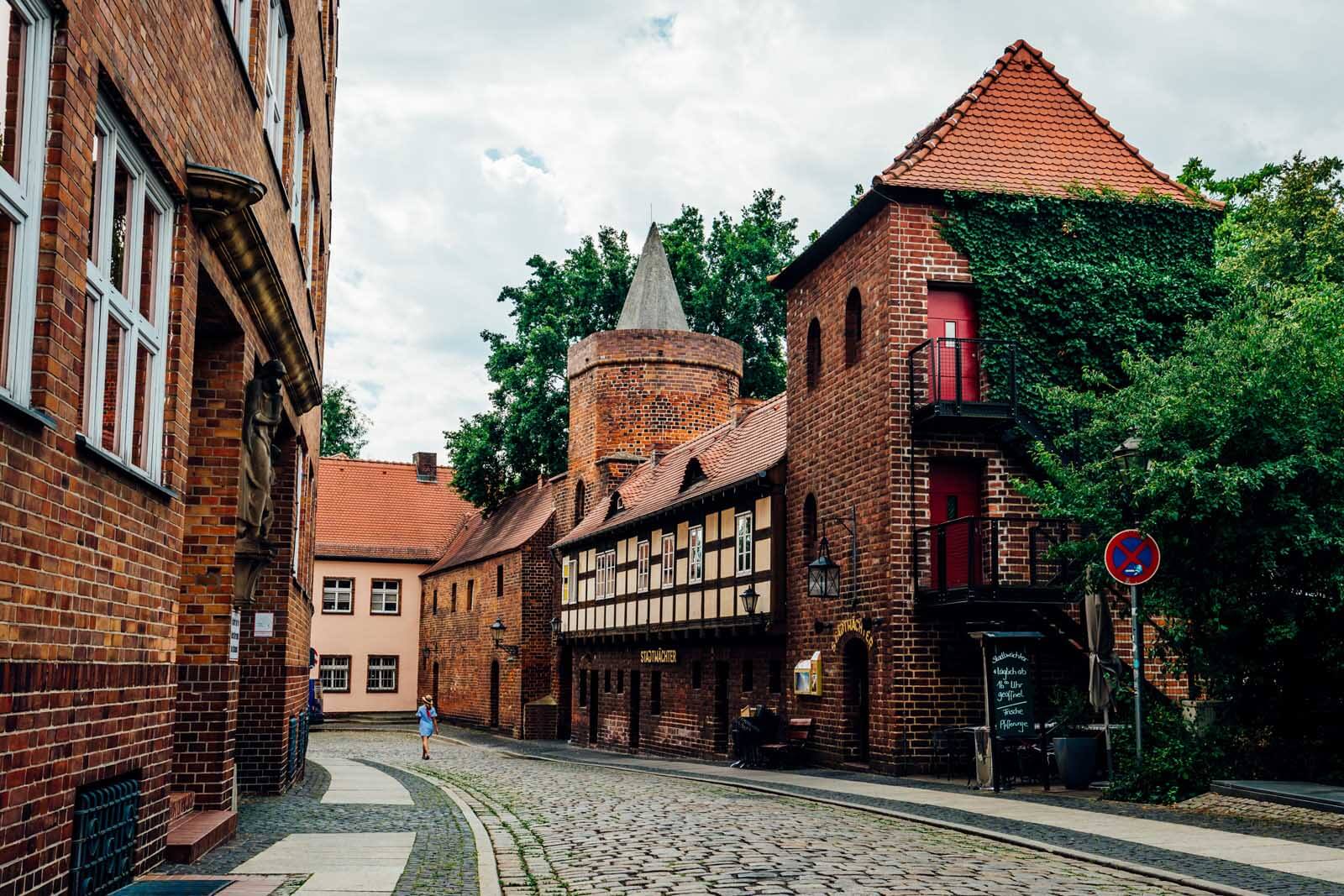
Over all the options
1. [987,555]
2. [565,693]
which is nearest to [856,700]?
[987,555]

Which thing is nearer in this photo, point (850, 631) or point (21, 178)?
point (21, 178)

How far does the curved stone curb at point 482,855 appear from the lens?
948 cm

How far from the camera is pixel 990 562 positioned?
67.3 ft

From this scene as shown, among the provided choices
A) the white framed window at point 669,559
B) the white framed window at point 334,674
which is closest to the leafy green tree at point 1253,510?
the white framed window at point 669,559

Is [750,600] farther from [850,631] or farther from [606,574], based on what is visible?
[606,574]

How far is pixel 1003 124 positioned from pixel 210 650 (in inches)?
643

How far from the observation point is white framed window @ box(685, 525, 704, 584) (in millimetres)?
29484

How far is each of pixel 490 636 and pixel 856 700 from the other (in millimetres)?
25175

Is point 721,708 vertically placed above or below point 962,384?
below

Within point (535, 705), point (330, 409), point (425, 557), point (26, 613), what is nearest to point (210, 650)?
point (26, 613)

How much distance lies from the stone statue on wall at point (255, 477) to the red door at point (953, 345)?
1143 cm

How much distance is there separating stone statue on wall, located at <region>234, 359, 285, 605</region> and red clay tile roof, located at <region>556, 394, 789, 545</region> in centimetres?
1439

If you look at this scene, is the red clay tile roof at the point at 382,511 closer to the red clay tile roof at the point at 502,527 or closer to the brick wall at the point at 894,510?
the red clay tile roof at the point at 502,527

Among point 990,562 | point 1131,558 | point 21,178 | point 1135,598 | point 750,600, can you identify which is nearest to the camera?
point 21,178
